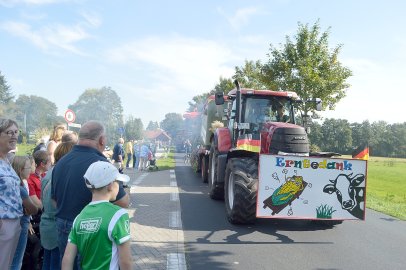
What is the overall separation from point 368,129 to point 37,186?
3889 inches

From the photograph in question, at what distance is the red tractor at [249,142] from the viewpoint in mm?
7051

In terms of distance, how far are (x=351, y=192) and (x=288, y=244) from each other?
1557 mm

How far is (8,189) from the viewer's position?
3383 mm

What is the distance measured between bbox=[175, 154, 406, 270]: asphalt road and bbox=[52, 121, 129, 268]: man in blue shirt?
97.3 inches

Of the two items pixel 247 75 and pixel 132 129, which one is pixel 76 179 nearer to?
pixel 247 75

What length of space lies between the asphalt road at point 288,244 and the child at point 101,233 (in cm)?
279

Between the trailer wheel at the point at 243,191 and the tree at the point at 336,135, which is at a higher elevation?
→ the tree at the point at 336,135

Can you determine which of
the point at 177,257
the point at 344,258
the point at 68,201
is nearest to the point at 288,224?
the point at 344,258

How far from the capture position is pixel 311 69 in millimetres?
17625

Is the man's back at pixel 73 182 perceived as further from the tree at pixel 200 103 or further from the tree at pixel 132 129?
the tree at pixel 132 129

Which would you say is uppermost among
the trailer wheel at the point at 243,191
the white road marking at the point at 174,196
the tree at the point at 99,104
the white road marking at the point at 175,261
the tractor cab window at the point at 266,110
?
the tree at the point at 99,104

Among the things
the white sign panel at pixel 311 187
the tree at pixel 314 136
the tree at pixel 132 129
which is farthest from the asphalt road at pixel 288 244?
the tree at pixel 132 129

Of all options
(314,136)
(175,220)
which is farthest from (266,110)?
(314,136)

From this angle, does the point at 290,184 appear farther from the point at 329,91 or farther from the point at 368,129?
the point at 368,129
